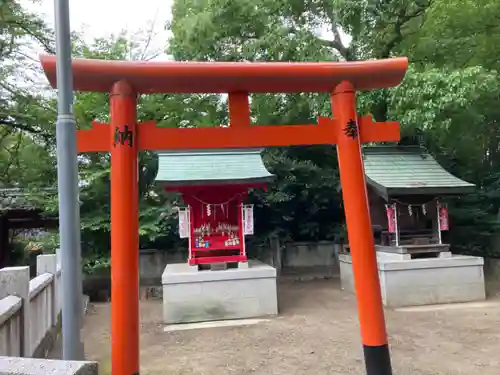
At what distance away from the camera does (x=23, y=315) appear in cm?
514

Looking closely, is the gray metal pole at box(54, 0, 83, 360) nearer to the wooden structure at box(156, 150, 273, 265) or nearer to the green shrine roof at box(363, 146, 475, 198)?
the wooden structure at box(156, 150, 273, 265)

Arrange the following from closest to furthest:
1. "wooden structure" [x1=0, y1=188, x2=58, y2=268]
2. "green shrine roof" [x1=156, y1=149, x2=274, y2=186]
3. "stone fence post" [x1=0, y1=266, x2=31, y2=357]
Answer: "stone fence post" [x1=0, y1=266, x2=31, y2=357], "green shrine roof" [x1=156, y1=149, x2=274, y2=186], "wooden structure" [x1=0, y1=188, x2=58, y2=268]

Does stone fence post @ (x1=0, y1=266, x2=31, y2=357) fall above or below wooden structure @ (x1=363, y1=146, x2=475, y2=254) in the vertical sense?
below

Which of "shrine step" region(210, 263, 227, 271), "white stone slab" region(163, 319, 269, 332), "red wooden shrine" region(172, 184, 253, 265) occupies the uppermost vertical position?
"red wooden shrine" region(172, 184, 253, 265)

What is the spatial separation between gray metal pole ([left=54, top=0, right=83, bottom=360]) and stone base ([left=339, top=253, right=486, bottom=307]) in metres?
8.51

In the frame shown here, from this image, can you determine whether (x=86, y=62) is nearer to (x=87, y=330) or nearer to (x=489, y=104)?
(x=87, y=330)

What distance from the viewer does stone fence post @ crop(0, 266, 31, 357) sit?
16.3 feet

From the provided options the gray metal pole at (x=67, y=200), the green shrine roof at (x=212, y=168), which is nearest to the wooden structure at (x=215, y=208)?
the green shrine roof at (x=212, y=168)

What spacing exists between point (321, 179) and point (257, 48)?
222 inches

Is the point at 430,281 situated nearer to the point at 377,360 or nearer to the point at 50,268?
the point at 377,360

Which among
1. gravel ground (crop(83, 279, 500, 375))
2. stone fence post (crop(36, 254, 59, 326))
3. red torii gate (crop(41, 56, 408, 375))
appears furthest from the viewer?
stone fence post (crop(36, 254, 59, 326))

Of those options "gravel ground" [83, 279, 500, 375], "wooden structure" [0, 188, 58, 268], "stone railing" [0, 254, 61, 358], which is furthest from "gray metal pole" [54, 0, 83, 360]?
"wooden structure" [0, 188, 58, 268]

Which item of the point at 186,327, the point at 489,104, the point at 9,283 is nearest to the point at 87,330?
the point at 186,327

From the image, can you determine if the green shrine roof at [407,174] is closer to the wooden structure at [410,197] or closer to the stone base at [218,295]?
the wooden structure at [410,197]
